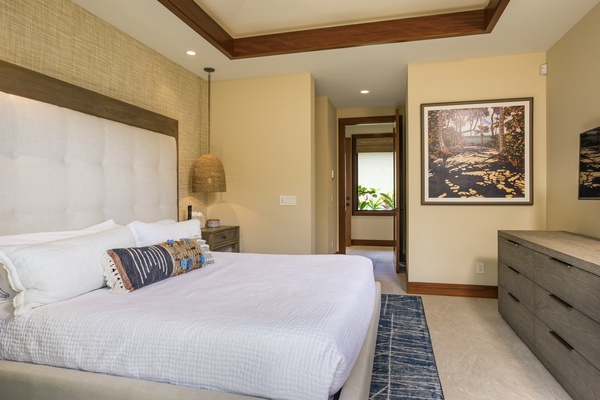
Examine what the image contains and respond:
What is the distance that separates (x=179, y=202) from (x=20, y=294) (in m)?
2.20

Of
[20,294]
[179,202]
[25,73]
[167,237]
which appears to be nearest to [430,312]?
[167,237]

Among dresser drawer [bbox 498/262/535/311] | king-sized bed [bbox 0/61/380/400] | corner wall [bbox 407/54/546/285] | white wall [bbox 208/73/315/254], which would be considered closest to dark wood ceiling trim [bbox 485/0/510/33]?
corner wall [bbox 407/54/546/285]

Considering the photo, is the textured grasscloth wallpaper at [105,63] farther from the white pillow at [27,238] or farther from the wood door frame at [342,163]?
the wood door frame at [342,163]

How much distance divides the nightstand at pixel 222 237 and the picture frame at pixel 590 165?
10.3 ft

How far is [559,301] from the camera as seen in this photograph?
2.09m

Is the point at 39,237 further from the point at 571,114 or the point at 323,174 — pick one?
the point at 571,114

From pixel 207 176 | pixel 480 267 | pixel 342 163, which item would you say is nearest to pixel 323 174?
pixel 342 163

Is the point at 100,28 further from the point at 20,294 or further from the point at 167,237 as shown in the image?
the point at 20,294

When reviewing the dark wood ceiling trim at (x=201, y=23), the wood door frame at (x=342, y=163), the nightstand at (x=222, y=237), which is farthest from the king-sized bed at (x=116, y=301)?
the wood door frame at (x=342, y=163)

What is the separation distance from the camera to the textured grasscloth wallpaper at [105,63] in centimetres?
222

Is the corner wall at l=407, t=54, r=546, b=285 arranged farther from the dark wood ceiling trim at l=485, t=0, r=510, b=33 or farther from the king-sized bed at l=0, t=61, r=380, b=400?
the king-sized bed at l=0, t=61, r=380, b=400

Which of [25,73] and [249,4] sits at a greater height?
[249,4]

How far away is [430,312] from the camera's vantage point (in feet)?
11.0

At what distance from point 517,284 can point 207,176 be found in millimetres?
3023
